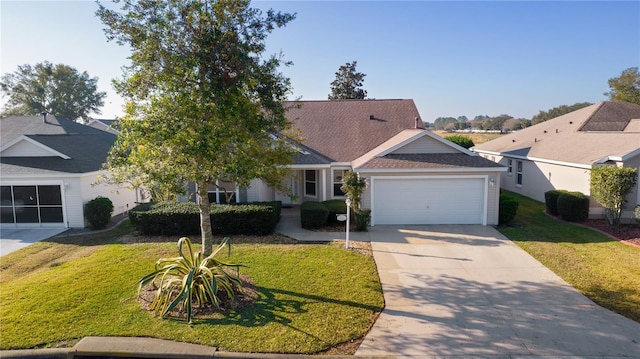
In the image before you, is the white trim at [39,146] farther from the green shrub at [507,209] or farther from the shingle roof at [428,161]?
the green shrub at [507,209]

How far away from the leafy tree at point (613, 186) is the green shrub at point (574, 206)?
2.14 ft

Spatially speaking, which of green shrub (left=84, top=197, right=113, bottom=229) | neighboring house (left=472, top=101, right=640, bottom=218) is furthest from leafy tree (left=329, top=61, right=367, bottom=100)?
green shrub (left=84, top=197, right=113, bottom=229)

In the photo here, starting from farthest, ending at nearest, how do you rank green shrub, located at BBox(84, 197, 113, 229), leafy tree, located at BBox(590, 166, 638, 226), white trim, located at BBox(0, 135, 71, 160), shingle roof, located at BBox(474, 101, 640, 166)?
shingle roof, located at BBox(474, 101, 640, 166) → white trim, located at BBox(0, 135, 71, 160) → green shrub, located at BBox(84, 197, 113, 229) → leafy tree, located at BBox(590, 166, 638, 226)

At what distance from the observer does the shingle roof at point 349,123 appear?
61.3ft

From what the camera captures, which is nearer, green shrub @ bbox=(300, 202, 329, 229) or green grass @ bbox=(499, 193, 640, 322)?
green grass @ bbox=(499, 193, 640, 322)

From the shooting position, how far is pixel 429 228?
13.9 meters

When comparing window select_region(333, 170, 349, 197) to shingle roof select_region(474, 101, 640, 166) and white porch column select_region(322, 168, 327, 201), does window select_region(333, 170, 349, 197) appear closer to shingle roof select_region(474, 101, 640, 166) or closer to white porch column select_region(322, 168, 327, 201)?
white porch column select_region(322, 168, 327, 201)

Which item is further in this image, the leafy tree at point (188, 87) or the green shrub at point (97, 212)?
the green shrub at point (97, 212)

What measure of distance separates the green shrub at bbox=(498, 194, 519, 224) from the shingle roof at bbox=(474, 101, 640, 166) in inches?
161

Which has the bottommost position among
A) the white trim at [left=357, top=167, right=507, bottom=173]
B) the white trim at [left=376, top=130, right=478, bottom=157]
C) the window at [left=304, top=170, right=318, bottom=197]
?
the window at [left=304, top=170, right=318, bottom=197]

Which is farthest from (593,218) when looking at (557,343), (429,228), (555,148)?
(557,343)

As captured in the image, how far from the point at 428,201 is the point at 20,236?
1584cm

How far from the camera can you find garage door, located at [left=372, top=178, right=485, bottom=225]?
47.0ft

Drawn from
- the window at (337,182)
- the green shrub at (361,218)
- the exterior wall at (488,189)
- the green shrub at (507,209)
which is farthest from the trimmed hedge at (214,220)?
the green shrub at (507,209)
